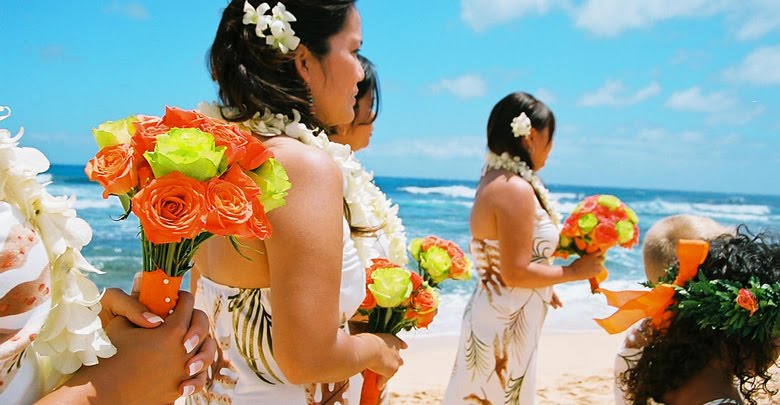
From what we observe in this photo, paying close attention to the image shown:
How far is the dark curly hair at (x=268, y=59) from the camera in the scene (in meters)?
1.91

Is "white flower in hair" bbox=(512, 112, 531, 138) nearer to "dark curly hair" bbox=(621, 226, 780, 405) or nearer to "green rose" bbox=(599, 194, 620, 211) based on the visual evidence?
"green rose" bbox=(599, 194, 620, 211)

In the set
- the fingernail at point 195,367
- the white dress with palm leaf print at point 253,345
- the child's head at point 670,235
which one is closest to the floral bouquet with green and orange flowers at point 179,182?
the fingernail at point 195,367

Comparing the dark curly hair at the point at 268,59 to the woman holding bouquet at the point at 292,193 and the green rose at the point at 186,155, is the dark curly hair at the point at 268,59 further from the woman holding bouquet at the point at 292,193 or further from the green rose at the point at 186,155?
the green rose at the point at 186,155

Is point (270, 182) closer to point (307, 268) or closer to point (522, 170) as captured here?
point (307, 268)

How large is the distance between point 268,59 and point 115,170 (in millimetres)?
815

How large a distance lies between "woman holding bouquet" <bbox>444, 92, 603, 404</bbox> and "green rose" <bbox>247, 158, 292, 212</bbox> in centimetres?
284

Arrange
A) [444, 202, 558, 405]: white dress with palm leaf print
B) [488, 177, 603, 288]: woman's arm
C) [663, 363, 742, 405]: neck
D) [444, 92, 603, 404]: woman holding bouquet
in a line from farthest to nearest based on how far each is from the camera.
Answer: [444, 202, 558, 405]: white dress with palm leaf print
[444, 92, 603, 404]: woman holding bouquet
[488, 177, 603, 288]: woman's arm
[663, 363, 742, 405]: neck

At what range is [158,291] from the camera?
1.31 m

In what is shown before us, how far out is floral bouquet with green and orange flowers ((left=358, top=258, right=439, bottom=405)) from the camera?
211 cm

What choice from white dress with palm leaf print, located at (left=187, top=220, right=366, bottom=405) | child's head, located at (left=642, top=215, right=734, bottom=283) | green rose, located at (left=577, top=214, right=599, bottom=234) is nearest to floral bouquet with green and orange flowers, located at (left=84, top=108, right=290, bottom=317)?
white dress with palm leaf print, located at (left=187, top=220, right=366, bottom=405)

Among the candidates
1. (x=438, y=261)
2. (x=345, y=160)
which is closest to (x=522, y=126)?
(x=438, y=261)

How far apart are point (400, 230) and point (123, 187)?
1.54 metres

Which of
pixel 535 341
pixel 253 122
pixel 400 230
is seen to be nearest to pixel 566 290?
pixel 535 341

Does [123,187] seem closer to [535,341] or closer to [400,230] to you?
[400,230]
